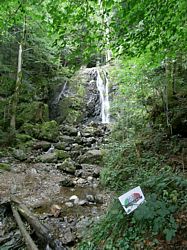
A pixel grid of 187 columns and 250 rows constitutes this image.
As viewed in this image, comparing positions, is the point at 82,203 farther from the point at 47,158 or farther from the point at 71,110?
the point at 71,110

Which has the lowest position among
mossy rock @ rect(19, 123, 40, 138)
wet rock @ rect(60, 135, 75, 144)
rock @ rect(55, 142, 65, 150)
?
rock @ rect(55, 142, 65, 150)

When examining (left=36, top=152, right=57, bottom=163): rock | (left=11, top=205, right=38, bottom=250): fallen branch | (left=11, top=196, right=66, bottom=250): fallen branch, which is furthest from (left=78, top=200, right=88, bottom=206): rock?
(left=36, top=152, right=57, bottom=163): rock

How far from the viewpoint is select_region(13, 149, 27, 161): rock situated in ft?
29.9

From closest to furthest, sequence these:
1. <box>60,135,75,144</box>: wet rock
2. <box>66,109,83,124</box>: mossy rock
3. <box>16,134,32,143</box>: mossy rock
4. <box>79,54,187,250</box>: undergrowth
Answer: <box>79,54,187,250</box>: undergrowth
<box>16,134,32,143</box>: mossy rock
<box>60,135,75,144</box>: wet rock
<box>66,109,83,124</box>: mossy rock

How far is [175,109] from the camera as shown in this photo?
6273 millimetres

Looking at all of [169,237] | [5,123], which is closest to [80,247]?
[169,237]

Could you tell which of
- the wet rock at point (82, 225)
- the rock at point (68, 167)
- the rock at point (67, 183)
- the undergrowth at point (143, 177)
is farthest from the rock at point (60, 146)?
the wet rock at point (82, 225)

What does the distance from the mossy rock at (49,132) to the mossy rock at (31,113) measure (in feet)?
2.29

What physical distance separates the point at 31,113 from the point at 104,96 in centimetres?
534

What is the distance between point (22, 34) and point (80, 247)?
10772 millimetres

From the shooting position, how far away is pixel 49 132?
1161 centimetres

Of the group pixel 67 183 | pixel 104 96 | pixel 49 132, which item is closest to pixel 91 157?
pixel 67 183

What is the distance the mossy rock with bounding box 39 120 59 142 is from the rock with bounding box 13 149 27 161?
1.85 m

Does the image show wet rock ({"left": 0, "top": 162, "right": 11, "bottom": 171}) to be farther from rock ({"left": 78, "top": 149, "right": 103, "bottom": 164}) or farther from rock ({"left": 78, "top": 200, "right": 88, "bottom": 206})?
rock ({"left": 78, "top": 200, "right": 88, "bottom": 206})
